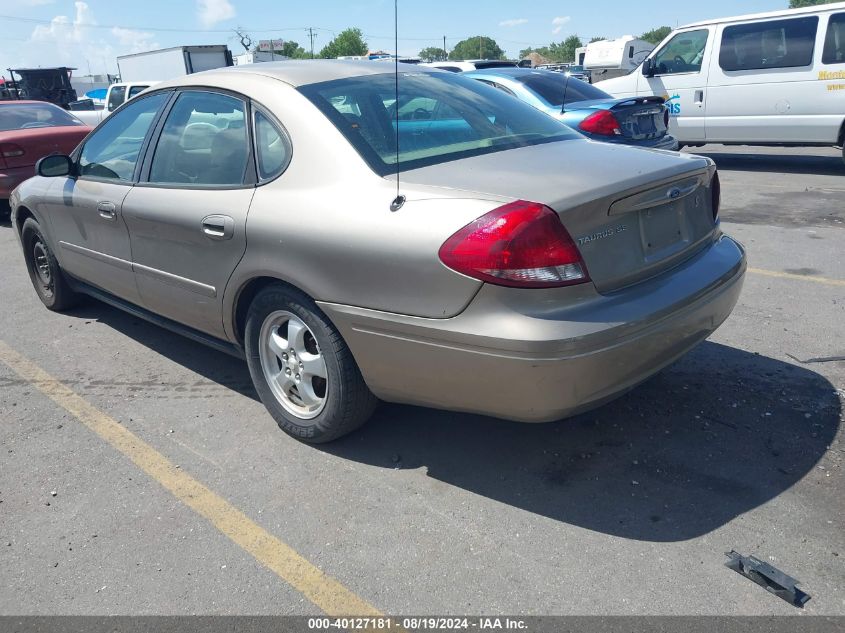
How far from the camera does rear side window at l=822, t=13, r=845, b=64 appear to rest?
9.38 metres

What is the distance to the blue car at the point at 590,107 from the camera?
7.54m

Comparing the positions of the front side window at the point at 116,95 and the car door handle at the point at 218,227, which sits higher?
the front side window at the point at 116,95

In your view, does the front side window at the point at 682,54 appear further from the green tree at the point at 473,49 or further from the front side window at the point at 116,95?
the green tree at the point at 473,49

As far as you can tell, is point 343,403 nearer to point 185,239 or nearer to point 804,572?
point 185,239

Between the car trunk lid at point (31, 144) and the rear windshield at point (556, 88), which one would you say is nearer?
the rear windshield at point (556, 88)

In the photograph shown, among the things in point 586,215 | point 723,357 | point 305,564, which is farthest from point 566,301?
point 723,357

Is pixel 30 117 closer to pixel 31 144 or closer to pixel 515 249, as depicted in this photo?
pixel 31 144

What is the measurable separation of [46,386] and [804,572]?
13.0 ft

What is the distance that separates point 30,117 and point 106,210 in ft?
22.3

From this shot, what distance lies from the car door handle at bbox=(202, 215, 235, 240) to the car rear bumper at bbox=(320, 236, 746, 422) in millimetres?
694

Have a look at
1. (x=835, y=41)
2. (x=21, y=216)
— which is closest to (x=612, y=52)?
(x=835, y=41)

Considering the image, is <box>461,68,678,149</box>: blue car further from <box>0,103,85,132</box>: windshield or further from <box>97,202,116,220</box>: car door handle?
<box>0,103,85,132</box>: windshield

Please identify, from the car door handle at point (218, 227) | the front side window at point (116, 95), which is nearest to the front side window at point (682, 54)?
the car door handle at point (218, 227)

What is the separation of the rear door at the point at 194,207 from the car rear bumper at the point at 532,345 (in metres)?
0.79
